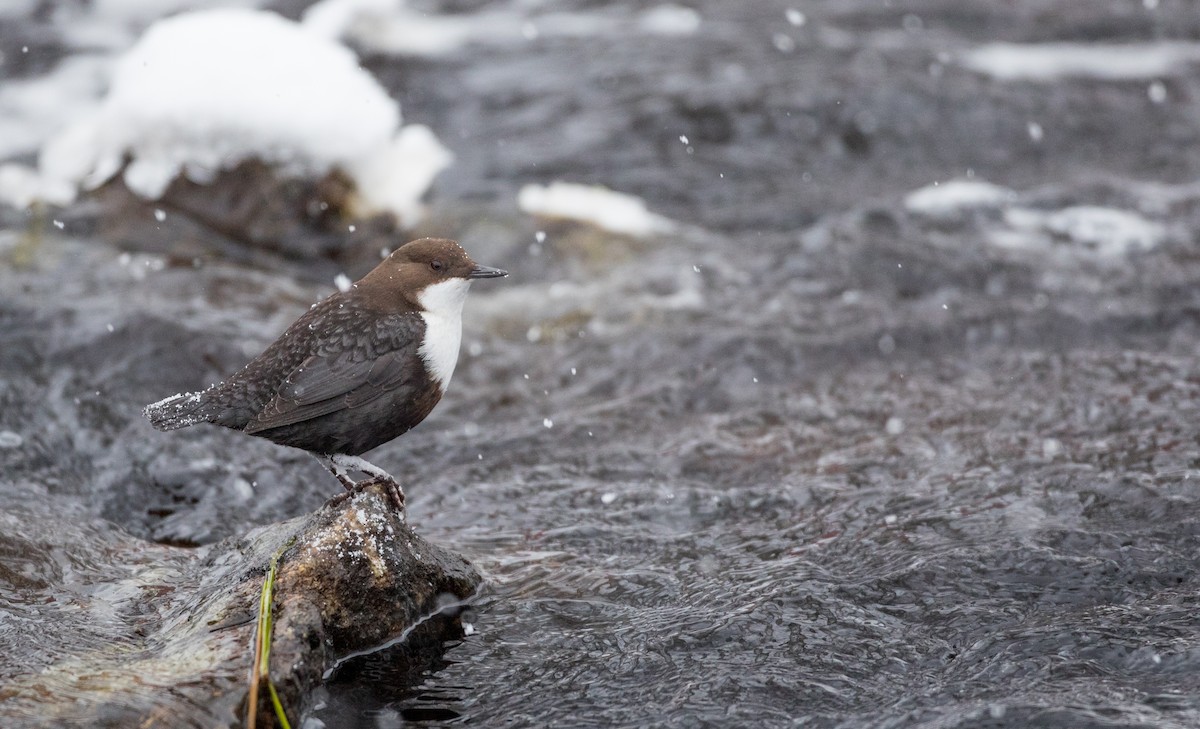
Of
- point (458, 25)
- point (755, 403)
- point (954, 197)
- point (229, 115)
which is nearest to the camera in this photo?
point (755, 403)

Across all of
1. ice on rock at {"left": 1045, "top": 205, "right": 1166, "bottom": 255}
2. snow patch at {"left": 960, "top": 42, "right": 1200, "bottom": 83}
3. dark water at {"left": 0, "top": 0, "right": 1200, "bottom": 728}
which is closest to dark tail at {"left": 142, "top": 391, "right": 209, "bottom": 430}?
dark water at {"left": 0, "top": 0, "right": 1200, "bottom": 728}

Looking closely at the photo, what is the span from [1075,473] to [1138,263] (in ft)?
9.86

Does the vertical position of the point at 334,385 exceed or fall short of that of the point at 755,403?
it exceeds it

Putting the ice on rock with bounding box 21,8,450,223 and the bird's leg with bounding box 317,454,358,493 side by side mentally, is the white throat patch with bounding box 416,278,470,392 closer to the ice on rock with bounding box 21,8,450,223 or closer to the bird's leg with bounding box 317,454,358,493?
the bird's leg with bounding box 317,454,358,493

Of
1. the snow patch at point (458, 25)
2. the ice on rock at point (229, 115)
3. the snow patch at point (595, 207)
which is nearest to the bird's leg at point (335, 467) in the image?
the ice on rock at point (229, 115)

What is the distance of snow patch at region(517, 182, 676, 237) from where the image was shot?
8.16 metres

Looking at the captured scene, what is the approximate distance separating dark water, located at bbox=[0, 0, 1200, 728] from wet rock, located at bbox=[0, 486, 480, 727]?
0.09 meters

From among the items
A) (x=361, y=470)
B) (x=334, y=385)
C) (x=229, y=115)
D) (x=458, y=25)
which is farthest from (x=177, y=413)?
(x=458, y=25)

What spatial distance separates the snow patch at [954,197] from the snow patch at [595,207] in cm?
167

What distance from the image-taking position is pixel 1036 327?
6.81 metres

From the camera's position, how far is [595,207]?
8312 millimetres

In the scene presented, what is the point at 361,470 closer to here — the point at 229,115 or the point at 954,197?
the point at 229,115

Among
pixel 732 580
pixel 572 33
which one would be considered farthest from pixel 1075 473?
pixel 572 33

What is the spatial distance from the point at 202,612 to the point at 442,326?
47.6 inches
